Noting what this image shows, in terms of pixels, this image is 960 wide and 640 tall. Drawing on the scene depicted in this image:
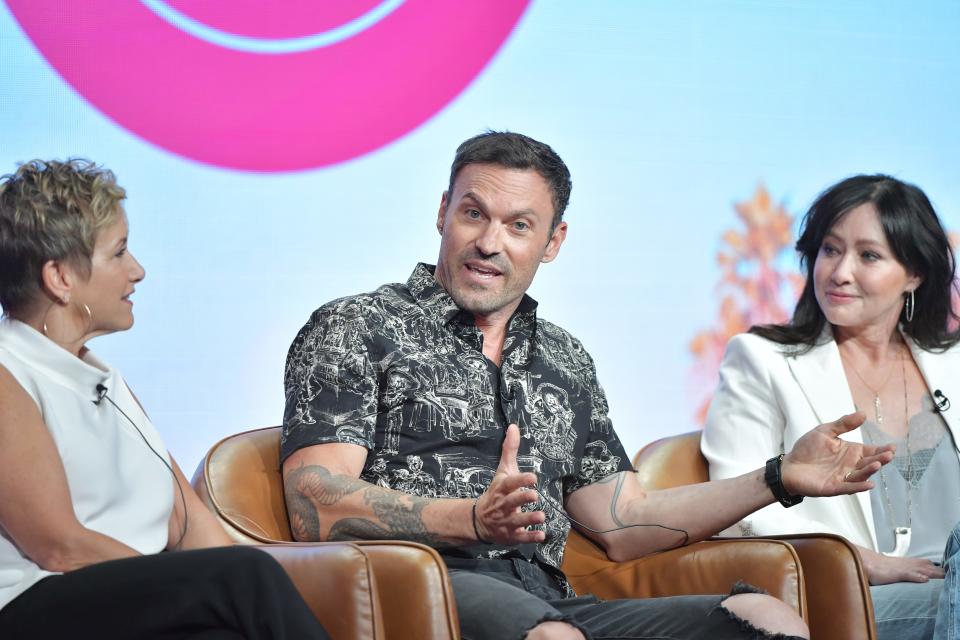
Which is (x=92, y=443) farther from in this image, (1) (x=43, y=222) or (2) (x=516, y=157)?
(2) (x=516, y=157)

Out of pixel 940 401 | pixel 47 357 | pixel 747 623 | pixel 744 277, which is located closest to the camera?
pixel 47 357

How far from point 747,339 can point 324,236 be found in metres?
1.19

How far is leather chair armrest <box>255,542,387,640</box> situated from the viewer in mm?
1754

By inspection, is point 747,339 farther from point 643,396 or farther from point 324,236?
point 324,236

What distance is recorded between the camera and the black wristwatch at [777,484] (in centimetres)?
235

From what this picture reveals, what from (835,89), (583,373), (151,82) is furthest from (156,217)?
(835,89)

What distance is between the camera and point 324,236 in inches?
124

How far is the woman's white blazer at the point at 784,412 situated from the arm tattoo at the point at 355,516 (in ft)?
2.99

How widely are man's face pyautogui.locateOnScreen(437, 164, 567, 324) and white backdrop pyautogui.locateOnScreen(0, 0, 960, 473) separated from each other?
73 centimetres

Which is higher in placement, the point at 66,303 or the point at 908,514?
the point at 66,303

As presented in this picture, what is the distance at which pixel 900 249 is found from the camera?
288cm

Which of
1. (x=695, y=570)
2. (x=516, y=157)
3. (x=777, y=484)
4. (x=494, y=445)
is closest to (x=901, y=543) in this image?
(x=777, y=484)

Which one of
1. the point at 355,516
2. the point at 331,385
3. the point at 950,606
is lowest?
the point at 950,606

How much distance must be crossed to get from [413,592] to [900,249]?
67.3 inches
